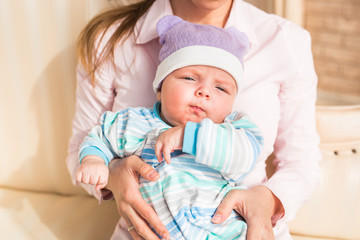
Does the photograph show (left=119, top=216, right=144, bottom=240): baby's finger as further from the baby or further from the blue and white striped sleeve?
the blue and white striped sleeve

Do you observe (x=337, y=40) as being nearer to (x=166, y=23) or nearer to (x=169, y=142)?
(x=166, y=23)

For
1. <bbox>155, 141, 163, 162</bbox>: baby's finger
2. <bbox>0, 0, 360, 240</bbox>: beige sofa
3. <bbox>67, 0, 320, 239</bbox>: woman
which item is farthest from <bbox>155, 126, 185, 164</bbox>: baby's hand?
<bbox>0, 0, 360, 240</bbox>: beige sofa

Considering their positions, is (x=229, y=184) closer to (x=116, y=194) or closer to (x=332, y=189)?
(x=116, y=194)

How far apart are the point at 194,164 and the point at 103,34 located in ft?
1.61

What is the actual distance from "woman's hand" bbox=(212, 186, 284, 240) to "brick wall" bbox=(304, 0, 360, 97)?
103 centimetres

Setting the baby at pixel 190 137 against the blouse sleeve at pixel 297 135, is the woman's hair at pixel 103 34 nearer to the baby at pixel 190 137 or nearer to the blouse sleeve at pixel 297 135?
the baby at pixel 190 137

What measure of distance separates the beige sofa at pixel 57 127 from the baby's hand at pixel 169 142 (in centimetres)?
63

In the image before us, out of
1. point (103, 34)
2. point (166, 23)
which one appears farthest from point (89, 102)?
point (166, 23)

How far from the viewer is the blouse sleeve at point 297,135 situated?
3.99 feet

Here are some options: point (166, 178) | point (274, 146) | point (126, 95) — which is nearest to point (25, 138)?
point (126, 95)

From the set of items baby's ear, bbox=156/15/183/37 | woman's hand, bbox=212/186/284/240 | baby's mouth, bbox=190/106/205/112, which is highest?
baby's ear, bbox=156/15/183/37

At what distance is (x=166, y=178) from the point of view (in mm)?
969

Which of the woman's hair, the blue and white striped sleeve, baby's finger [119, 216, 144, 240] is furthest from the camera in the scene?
the woman's hair

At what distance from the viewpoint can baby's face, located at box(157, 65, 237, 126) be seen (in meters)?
0.98
